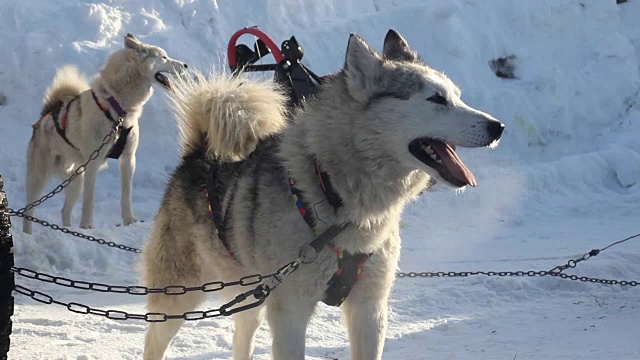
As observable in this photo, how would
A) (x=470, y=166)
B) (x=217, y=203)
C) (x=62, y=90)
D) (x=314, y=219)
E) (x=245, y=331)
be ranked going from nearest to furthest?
(x=314, y=219), (x=217, y=203), (x=245, y=331), (x=62, y=90), (x=470, y=166)

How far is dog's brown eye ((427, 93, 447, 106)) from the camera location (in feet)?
9.43

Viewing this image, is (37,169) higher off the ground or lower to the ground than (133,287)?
higher

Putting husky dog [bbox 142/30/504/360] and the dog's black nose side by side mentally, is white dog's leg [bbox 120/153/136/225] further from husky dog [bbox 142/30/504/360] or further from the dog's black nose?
the dog's black nose

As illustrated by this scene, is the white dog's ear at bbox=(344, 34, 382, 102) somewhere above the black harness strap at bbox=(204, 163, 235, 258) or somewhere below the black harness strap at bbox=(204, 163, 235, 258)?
above

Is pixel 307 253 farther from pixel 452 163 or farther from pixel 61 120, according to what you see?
pixel 61 120

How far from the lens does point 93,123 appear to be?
24.2ft

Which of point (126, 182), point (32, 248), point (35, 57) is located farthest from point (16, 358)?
point (35, 57)

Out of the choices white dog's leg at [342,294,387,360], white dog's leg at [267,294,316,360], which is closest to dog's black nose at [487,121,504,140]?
white dog's leg at [342,294,387,360]

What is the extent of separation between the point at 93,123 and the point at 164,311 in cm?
417

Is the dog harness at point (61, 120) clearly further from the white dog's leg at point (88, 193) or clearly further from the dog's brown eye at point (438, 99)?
the dog's brown eye at point (438, 99)

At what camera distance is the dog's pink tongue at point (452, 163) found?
109 inches

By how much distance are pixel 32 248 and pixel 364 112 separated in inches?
143

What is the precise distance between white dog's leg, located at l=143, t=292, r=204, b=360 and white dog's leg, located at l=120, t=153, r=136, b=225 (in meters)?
3.96

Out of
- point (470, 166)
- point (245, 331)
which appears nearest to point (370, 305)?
point (245, 331)
